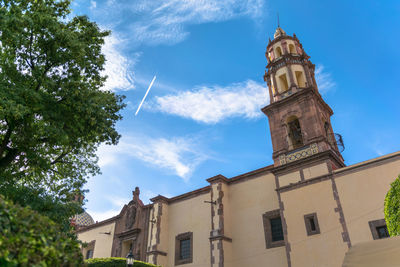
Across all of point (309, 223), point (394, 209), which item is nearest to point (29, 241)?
point (394, 209)

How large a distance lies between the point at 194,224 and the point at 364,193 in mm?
12317

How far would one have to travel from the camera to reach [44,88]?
38.4ft

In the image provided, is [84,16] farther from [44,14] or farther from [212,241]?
[212,241]

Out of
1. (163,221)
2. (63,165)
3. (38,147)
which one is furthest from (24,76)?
(163,221)

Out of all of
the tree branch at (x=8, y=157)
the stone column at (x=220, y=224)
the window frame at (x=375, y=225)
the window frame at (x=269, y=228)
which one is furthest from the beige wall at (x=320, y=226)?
the tree branch at (x=8, y=157)

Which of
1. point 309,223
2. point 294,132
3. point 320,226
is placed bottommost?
point 320,226

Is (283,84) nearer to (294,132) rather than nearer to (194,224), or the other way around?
(294,132)

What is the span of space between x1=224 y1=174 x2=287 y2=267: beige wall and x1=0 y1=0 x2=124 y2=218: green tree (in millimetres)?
11922

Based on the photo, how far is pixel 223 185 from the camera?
888 inches

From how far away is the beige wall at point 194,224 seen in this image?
21438mm

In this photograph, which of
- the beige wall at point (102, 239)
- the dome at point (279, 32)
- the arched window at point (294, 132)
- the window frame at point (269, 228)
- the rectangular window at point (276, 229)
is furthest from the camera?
the beige wall at point (102, 239)

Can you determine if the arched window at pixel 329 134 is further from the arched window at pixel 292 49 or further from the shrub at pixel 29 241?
the shrub at pixel 29 241

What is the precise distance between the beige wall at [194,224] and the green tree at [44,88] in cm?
1186

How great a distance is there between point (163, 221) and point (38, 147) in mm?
14407
